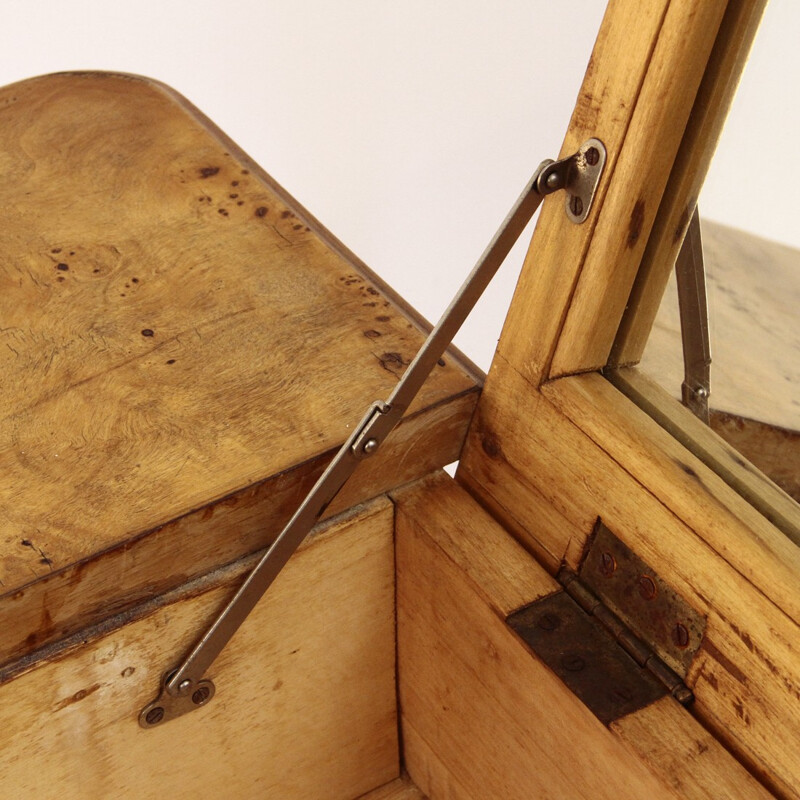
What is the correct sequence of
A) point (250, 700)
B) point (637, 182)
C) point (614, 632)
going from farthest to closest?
point (250, 700) < point (614, 632) < point (637, 182)

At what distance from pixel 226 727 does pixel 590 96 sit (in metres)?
0.51

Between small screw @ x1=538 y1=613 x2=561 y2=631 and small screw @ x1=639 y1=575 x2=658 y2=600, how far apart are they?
0.19 ft

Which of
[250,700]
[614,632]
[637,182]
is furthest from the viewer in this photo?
[250,700]

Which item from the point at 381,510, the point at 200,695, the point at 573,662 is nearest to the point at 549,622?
the point at 573,662

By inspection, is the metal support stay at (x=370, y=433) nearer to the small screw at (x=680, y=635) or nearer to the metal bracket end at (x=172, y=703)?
the metal bracket end at (x=172, y=703)

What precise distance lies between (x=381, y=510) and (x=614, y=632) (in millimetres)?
180

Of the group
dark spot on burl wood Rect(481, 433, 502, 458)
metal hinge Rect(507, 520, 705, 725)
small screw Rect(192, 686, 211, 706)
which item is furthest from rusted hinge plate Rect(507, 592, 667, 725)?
small screw Rect(192, 686, 211, 706)

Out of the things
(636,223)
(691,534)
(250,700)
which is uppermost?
(636,223)

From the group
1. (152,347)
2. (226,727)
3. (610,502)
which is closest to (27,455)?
(152,347)

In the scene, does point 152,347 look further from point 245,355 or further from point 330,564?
point 330,564

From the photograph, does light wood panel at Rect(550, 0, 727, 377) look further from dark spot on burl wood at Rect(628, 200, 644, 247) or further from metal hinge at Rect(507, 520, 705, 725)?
metal hinge at Rect(507, 520, 705, 725)

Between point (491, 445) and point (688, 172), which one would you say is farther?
point (491, 445)

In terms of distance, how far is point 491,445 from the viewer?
762 millimetres

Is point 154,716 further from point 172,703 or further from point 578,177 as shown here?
point 578,177
